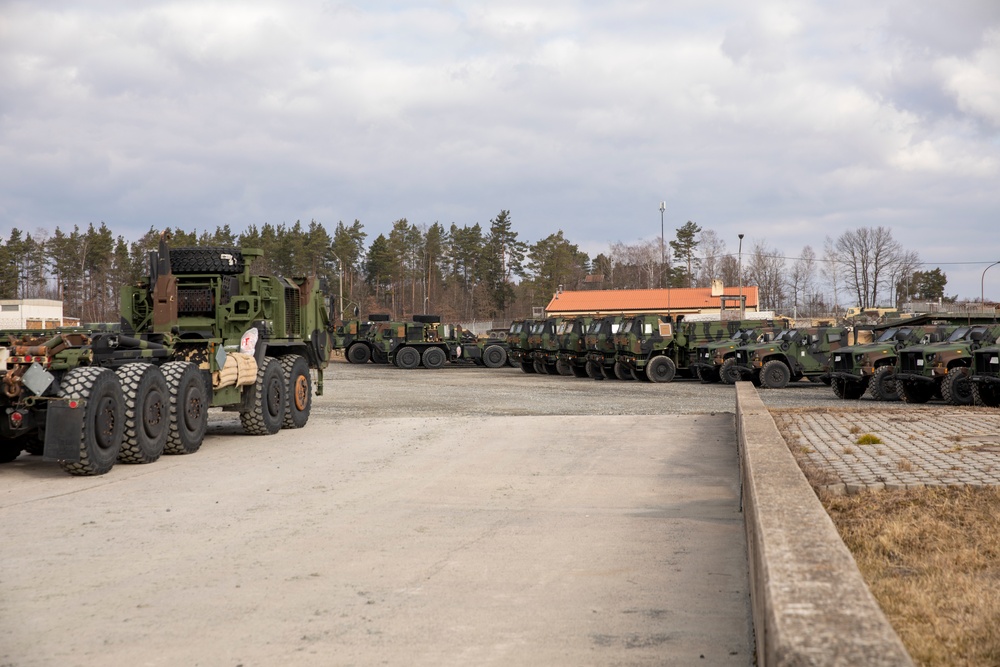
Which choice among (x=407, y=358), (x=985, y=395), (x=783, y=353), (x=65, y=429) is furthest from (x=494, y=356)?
(x=65, y=429)

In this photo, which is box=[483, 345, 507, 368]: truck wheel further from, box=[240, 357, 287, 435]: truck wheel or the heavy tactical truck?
box=[240, 357, 287, 435]: truck wheel

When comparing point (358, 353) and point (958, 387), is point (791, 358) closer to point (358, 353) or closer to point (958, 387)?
point (958, 387)

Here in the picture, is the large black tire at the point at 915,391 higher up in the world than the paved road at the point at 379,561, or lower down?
higher up

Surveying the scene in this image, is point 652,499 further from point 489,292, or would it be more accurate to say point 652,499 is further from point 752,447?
point 489,292

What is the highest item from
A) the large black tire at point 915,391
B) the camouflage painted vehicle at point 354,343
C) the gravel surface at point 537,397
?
the camouflage painted vehicle at point 354,343

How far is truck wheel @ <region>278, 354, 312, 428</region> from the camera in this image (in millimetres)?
14859

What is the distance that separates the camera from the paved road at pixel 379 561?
15.4 ft

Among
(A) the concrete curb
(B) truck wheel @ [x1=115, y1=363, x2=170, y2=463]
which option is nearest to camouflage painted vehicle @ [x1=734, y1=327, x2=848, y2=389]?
(B) truck wheel @ [x1=115, y1=363, x2=170, y2=463]

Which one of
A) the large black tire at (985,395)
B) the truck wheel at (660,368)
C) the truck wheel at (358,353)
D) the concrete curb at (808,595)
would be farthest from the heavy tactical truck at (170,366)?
the truck wheel at (358,353)

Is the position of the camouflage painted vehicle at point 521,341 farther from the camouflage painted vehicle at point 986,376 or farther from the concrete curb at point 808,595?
the concrete curb at point 808,595

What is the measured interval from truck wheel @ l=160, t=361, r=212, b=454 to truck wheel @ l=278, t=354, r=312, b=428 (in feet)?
8.44

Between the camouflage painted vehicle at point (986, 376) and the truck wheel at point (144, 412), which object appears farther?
the camouflage painted vehicle at point (986, 376)

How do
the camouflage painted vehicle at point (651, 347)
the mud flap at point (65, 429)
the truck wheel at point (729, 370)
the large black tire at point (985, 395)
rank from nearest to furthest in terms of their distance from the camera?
1. the mud flap at point (65, 429)
2. the large black tire at point (985, 395)
3. the truck wheel at point (729, 370)
4. the camouflage painted vehicle at point (651, 347)

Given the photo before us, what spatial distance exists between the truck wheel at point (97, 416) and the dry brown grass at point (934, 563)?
6438mm
